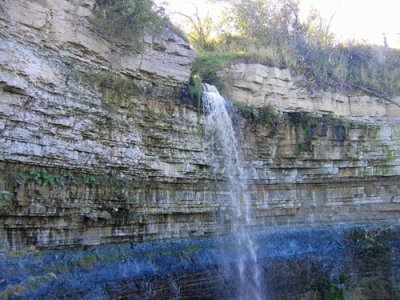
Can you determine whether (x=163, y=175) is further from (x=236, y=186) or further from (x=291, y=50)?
(x=291, y=50)

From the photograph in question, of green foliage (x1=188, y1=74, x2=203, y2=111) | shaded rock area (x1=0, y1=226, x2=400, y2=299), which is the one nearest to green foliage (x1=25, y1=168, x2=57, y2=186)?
shaded rock area (x1=0, y1=226, x2=400, y2=299)

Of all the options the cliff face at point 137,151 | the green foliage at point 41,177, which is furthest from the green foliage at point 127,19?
the green foliage at point 41,177

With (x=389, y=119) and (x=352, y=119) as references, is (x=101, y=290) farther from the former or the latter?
(x=389, y=119)

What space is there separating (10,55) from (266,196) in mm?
8430

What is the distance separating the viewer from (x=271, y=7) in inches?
754

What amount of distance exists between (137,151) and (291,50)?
8540mm

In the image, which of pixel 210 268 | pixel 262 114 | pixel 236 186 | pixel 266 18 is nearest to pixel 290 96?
pixel 262 114

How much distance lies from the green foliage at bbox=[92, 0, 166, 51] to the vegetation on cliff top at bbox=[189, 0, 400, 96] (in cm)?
316

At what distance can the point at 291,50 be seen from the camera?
53.5 feet

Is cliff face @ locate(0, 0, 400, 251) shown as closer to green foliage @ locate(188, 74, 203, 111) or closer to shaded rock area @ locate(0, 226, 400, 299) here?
green foliage @ locate(188, 74, 203, 111)

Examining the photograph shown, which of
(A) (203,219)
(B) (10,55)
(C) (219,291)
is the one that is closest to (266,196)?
(A) (203,219)

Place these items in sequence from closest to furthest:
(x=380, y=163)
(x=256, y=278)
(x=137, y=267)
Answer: (x=137, y=267), (x=256, y=278), (x=380, y=163)

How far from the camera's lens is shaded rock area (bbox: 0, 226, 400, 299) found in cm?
855

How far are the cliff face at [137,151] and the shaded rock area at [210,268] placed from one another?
41cm
